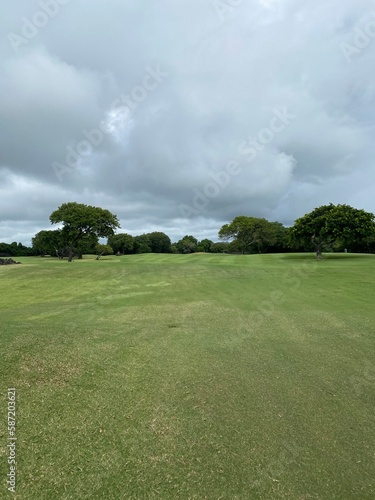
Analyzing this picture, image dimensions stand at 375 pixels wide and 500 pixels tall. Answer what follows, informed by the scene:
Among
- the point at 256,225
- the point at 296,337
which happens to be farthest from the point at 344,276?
the point at 256,225

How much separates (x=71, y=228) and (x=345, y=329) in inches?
1417

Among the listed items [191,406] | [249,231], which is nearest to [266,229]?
[249,231]

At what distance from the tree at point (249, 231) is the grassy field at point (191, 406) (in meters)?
54.6

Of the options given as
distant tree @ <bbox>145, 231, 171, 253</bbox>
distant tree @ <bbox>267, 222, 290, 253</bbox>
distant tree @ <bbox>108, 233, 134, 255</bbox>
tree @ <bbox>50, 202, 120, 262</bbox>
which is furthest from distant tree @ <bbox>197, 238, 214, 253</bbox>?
tree @ <bbox>50, 202, 120, 262</bbox>

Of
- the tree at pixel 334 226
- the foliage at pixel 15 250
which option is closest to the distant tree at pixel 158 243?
the foliage at pixel 15 250

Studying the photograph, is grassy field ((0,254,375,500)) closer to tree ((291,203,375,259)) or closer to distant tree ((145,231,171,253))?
tree ((291,203,375,259))

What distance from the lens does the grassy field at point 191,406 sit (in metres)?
2.65

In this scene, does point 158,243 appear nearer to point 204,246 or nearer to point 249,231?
point 204,246

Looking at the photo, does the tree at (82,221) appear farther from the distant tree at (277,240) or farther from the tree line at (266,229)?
the distant tree at (277,240)

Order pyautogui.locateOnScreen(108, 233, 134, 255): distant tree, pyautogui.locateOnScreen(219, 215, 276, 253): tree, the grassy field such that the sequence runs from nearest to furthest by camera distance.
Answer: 1. the grassy field
2. pyautogui.locateOnScreen(219, 215, 276, 253): tree
3. pyautogui.locateOnScreen(108, 233, 134, 255): distant tree

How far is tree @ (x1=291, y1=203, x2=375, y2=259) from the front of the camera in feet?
96.5

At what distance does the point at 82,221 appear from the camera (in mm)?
36219

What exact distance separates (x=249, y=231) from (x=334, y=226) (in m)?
32.8

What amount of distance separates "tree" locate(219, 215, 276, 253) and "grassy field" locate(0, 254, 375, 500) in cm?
5465
